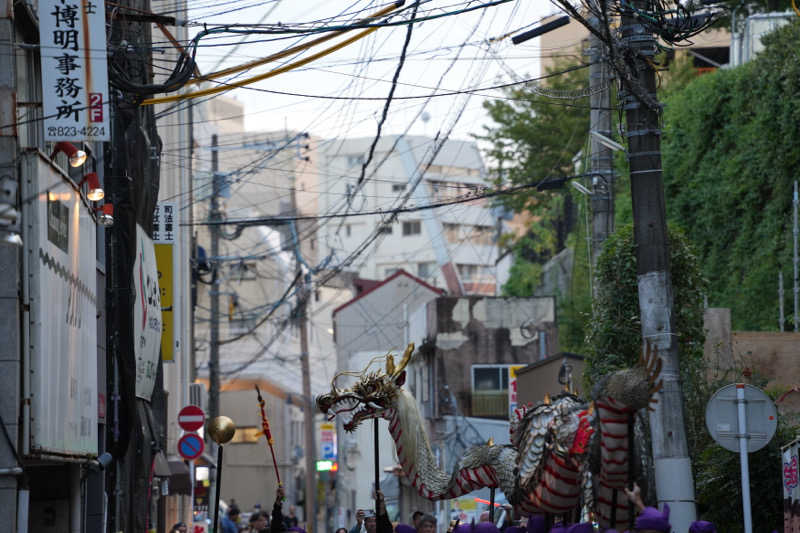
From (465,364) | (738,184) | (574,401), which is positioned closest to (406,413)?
(574,401)

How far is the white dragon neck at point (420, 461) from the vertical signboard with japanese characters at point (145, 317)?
211 inches

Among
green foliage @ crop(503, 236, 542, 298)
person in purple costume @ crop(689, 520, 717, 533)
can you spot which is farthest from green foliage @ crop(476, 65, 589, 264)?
person in purple costume @ crop(689, 520, 717, 533)

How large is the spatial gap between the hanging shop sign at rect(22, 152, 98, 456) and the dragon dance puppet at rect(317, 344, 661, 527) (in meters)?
2.86

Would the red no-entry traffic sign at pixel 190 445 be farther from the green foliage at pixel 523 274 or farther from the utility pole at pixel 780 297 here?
the green foliage at pixel 523 274

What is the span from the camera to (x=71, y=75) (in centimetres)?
1392

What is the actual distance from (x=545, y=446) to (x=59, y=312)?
5.59 meters

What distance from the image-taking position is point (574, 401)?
40.1ft

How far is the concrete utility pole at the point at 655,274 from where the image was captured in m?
11.7

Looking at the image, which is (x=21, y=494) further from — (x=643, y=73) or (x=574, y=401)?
(x=643, y=73)

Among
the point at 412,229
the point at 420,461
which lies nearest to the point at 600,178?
the point at 420,461

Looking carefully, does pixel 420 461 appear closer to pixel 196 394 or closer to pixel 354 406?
pixel 354 406

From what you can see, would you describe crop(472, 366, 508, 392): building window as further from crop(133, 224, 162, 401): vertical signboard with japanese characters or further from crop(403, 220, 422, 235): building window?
crop(403, 220, 422, 235): building window

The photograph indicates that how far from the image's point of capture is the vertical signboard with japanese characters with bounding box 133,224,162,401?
18953 millimetres

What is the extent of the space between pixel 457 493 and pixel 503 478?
0.86 metres
